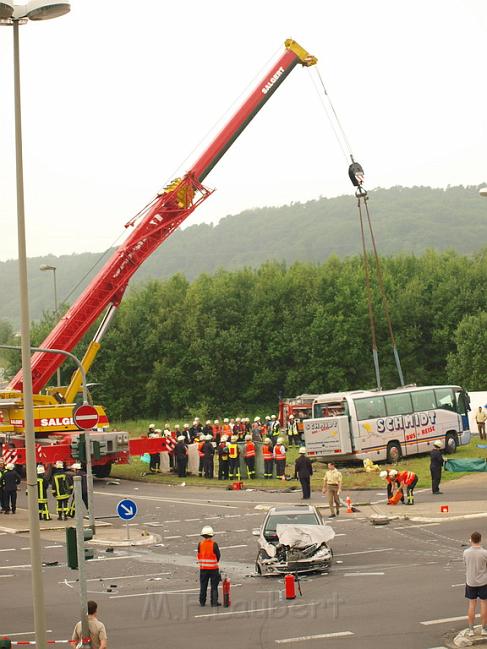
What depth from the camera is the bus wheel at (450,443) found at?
4128 centimetres

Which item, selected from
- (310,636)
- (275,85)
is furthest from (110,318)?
(310,636)

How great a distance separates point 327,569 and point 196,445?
19.6 metres

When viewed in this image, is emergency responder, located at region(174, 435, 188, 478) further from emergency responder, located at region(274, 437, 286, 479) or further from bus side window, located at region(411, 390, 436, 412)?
bus side window, located at region(411, 390, 436, 412)

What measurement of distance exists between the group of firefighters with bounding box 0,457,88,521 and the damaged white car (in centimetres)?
962

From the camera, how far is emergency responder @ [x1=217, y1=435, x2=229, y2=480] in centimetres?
3766

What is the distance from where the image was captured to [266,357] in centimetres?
7988

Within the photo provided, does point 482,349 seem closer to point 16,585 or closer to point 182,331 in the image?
point 182,331

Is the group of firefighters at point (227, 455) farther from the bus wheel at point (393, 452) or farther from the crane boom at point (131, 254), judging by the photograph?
the crane boom at point (131, 254)

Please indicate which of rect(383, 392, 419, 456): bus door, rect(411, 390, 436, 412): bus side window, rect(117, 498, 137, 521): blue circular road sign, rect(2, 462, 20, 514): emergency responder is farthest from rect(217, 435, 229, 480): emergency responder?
rect(117, 498, 137, 521): blue circular road sign

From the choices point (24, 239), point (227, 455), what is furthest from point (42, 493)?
point (24, 239)

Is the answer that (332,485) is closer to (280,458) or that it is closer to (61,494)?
(61,494)

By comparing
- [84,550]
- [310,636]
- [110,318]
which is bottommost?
[310,636]

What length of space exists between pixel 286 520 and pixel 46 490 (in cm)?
1065

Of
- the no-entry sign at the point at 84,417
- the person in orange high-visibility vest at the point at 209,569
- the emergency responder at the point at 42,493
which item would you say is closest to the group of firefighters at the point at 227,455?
the emergency responder at the point at 42,493
